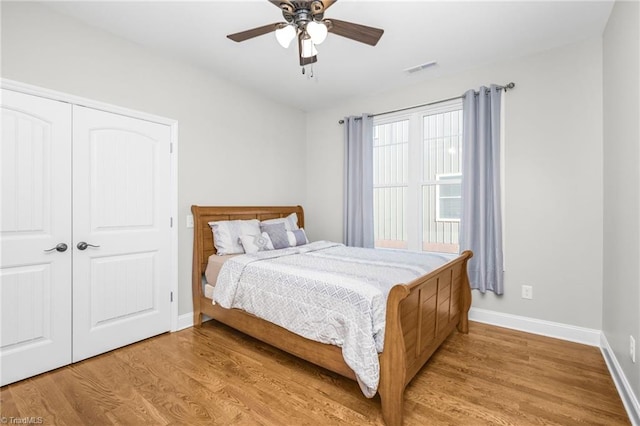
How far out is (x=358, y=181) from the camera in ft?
13.5

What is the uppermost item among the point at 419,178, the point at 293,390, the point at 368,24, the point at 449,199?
the point at 368,24

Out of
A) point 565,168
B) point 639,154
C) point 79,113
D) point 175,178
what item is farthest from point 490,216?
→ point 79,113

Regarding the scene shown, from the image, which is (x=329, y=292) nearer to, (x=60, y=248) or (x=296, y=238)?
(x=296, y=238)

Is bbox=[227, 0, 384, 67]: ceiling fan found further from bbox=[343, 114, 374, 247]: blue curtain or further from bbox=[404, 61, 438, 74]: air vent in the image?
bbox=[343, 114, 374, 247]: blue curtain

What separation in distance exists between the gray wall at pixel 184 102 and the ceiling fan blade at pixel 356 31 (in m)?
1.95

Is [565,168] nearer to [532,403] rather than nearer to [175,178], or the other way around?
[532,403]

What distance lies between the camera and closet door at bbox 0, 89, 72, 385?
2.11m

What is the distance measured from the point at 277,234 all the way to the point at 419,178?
6.16 ft

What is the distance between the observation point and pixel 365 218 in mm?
4070

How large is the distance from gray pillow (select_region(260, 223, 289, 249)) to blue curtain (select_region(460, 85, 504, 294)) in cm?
199

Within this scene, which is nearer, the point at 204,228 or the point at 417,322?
the point at 417,322

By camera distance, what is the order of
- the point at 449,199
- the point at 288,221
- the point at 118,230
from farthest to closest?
1. the point at 288,221
2. the point at 449,199
3. the point at 118,230

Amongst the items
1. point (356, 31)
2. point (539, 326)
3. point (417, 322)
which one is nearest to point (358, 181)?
point (356, 31)

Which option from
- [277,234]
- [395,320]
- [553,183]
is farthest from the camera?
[277,234]
